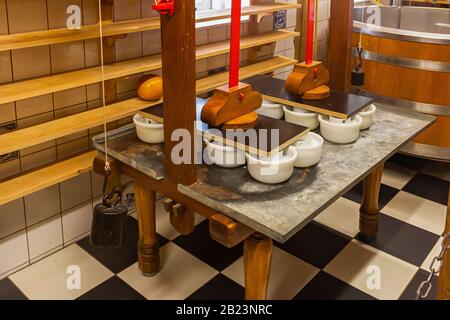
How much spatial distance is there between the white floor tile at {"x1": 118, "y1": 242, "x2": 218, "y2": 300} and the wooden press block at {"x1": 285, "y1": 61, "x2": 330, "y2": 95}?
0.96 meters

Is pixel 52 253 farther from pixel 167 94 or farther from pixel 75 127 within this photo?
pixel 167 94

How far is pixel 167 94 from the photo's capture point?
1687mm

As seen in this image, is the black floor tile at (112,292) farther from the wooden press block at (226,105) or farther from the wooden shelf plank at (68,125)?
the wooden press block at (226,105)

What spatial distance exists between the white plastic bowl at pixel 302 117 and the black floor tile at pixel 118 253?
3.33ft

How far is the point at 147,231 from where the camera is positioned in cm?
229

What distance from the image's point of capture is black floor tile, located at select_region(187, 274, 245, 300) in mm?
2287

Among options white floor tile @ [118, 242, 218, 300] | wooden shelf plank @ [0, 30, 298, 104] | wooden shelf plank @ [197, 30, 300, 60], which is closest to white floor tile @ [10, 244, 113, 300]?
white floor tile @ [118, 242, 218, 300]

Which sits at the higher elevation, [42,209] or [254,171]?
[254,171]

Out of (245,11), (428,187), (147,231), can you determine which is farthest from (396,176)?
(147,231)

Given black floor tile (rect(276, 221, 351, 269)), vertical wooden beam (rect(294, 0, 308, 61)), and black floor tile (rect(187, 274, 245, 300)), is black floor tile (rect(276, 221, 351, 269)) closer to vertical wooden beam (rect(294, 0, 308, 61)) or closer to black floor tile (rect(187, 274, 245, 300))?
black floor tile (rect(187, 274, 245, 300))

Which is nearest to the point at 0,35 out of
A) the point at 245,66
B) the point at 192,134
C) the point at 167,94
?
the point at 167,94

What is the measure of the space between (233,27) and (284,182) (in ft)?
1.83

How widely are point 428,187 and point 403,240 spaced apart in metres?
0.75

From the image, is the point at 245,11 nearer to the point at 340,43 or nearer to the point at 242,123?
the point at 340,43
